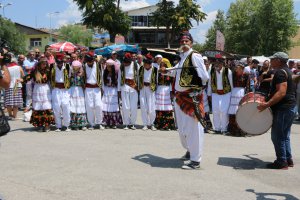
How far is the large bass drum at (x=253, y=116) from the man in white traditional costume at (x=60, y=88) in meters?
4.95

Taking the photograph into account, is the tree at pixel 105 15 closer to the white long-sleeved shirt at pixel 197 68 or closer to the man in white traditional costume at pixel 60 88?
the man in white traditional costume at pixel 60 88

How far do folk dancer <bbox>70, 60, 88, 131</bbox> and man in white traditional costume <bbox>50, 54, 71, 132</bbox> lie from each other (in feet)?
0.61

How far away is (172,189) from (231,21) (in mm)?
51901

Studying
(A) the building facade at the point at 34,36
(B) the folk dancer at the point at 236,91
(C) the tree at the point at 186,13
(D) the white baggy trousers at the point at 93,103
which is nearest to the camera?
(B) the folk dancer at the point at 236,91

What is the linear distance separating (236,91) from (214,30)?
62.7m

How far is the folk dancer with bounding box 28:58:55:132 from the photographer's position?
10.4 meters

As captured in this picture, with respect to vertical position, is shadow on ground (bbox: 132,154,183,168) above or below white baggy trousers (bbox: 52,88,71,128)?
below

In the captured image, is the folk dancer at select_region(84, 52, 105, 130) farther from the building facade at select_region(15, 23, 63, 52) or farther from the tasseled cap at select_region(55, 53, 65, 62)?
the building facade at select_region(15, 23, 63, 52)

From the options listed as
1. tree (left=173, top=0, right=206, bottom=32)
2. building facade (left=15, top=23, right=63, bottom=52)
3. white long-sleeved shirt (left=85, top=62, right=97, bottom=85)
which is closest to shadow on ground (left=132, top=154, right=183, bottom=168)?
white long-sleeved shirt (left=85, top=62, right=97, bottom=85)

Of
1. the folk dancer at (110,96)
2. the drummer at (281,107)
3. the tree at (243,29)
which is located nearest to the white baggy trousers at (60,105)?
the folk dancer at (110,96)

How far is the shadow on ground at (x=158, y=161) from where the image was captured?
23.3ft

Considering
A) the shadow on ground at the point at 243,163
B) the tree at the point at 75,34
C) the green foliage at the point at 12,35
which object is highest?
the tree at the point at 75,34

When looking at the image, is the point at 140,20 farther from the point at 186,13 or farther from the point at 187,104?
the point at 187,104

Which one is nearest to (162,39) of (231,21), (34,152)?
(231,21)
